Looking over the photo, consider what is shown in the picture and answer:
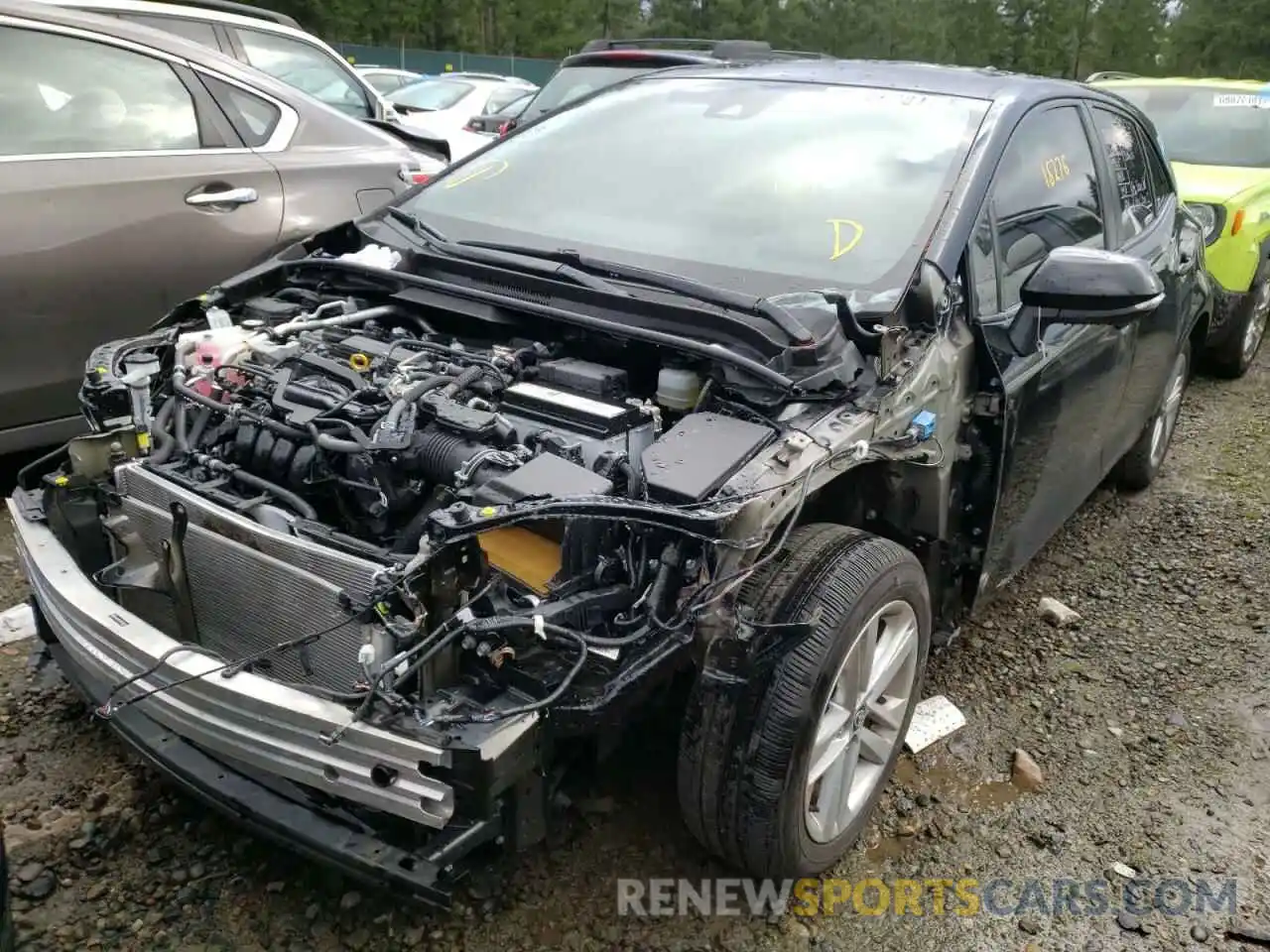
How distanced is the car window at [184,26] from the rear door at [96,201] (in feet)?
4.12

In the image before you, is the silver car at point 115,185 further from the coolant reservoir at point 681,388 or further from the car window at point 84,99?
the coolant reservoir at point 681,388

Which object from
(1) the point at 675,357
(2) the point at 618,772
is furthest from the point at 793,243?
(2) the point at 618,772

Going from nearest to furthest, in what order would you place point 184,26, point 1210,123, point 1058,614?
point 1058,614
point 184,26
point 1210,123

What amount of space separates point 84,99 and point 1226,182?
616 cm

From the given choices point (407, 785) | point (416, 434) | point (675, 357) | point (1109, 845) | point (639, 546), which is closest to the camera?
point (407, 785)

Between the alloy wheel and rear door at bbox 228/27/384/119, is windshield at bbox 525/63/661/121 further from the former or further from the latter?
the alloy wheel

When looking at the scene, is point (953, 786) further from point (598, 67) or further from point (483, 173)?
point (598, 67)

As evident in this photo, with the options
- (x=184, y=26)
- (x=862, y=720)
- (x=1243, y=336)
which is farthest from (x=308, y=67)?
(x=1243, y=336)

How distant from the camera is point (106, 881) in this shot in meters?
2.36

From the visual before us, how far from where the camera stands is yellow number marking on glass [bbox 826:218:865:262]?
2721 millimetres

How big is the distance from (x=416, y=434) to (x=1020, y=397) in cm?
159

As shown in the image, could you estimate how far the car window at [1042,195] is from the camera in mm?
2893

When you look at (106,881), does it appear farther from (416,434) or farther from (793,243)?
(793,243)

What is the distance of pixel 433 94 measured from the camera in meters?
12.8
